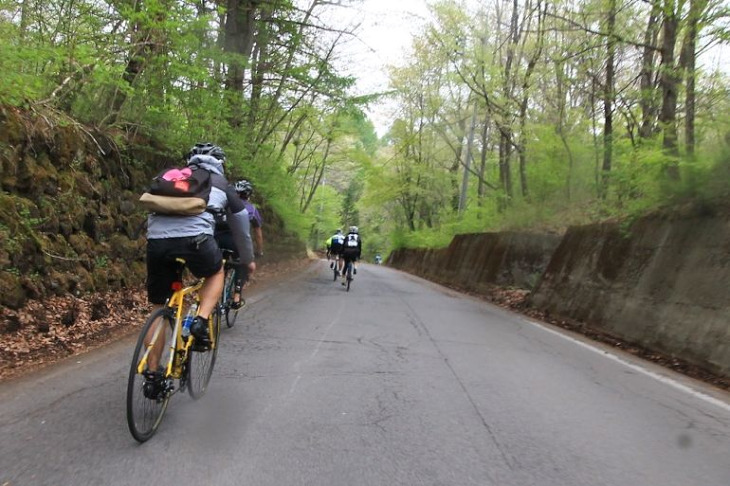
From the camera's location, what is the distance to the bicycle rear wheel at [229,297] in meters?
7.57

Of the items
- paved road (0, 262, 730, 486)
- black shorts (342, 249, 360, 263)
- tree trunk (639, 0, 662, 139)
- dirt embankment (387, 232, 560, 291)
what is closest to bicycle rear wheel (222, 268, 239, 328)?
paved road (0, 262, 730, 486)

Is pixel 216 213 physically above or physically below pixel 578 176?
below

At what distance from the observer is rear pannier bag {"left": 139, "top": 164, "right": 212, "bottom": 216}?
12.5 feet

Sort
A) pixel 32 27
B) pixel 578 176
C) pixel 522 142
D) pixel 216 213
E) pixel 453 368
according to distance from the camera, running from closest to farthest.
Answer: pixel 216 213 < pixel 453 368 < pixel 32 27 < pixel 578 176 < pixel 522 142

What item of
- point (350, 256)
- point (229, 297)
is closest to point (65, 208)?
point (229, 297)

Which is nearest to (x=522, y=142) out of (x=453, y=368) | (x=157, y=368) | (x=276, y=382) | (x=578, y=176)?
(x=578, y=176)

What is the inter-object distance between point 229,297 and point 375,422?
3.96 m

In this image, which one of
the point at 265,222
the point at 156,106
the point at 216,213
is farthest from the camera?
the point at 265,222

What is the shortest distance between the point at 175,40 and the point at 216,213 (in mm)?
6410

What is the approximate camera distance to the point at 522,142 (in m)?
20.2

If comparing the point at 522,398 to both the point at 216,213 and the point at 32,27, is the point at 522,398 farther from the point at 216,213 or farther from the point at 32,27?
the point at 32,27

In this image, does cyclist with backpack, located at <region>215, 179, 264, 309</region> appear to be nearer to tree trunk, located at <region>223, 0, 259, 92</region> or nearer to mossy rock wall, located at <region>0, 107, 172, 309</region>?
mossy rock wall, located at <region>0, 107, 172, 309</region>

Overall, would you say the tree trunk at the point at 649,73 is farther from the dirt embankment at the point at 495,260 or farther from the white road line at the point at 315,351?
the white road line at the point at 315,351

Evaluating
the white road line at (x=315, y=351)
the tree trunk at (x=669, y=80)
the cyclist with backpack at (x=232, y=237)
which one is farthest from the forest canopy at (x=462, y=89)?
the white road line at (x=315, y=351)
